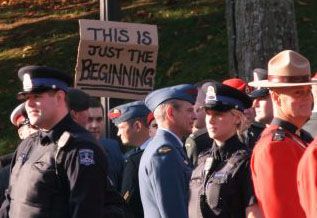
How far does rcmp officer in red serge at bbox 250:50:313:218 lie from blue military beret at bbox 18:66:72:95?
1.22 m

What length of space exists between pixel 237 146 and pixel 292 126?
864mm

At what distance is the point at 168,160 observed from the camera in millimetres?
6617

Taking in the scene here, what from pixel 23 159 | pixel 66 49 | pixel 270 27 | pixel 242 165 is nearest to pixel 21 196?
pixel 23 159

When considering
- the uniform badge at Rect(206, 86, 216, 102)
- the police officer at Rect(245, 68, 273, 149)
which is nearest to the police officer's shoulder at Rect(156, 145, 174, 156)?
the uniform badge at Rect(206, 86, 216, 102)

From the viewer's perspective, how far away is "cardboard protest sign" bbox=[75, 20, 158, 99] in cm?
891

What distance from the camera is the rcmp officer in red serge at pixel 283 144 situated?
5031mm

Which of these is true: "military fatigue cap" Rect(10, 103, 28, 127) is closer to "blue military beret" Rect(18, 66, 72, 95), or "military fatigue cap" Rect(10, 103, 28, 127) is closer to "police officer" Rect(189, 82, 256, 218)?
"blue military beret" Rect(18, 66, 72, 95)

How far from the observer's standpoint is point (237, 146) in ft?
20.0

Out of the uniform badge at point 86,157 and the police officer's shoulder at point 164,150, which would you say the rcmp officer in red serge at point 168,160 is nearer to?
the police officer's shoulder at point 164,150

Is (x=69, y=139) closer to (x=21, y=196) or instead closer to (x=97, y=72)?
(x=21, y=196)

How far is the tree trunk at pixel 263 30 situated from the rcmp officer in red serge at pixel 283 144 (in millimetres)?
4563

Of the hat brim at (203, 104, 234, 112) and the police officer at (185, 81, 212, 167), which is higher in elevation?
the hat brim at (203, 104, 234, 112)

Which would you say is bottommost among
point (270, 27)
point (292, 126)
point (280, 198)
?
point (280, 198)

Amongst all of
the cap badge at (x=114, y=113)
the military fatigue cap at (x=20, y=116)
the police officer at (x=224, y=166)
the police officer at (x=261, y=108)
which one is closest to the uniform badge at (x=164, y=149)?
the police officer at (x=224, y=166)
